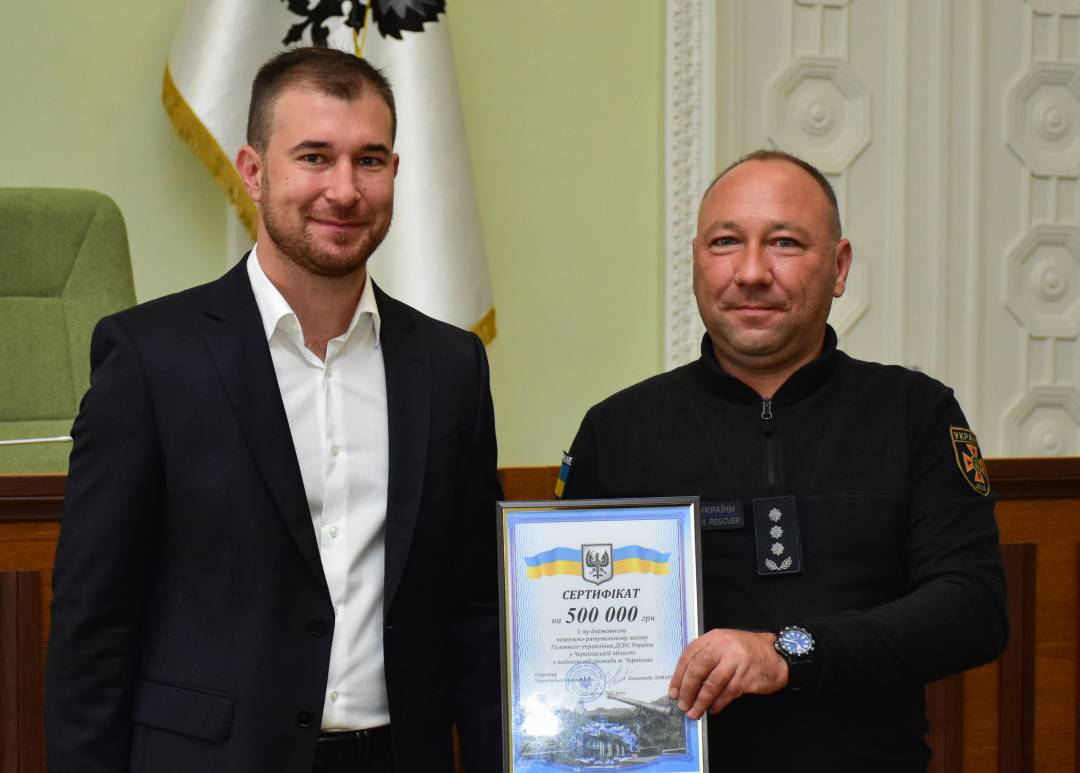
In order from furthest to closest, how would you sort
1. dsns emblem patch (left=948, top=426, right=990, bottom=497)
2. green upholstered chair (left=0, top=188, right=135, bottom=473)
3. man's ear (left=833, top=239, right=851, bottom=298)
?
green upholstered chair (left=0, top=188, right=135, bottom=473) < man's ear (left=833, top=239, right=851, bottom=298) < dsns emblem patch (left=948, top=426, right=990, bottom=497)

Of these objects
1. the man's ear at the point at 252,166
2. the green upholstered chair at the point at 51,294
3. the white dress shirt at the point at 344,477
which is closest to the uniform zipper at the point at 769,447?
the white dress shirt at the point at 344,477

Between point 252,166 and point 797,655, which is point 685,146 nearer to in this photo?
point 252,166

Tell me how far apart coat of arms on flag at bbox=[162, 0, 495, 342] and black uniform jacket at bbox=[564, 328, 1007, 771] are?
1.74 metres

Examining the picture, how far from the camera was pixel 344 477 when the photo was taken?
169cm

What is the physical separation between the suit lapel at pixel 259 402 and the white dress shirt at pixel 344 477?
0.09ft

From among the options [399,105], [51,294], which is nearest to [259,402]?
[51,294]

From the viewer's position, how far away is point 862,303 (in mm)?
4477

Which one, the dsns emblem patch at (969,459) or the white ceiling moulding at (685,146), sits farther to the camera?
the white ceiling moulding at (685,146)

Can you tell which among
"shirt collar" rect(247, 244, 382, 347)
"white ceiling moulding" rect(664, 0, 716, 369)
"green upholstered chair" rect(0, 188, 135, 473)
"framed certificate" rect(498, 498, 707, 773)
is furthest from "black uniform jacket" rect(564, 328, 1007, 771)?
"white ceiling moulding" rect(664, 0, 716, 369)

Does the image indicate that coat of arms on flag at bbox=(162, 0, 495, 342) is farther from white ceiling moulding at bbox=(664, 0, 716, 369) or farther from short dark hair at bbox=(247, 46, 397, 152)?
short dark hair at bbox=(247, 46, 397, 152)

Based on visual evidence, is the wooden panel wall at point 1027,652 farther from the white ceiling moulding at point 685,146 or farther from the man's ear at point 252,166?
the white ceiling moulding at point 685,146

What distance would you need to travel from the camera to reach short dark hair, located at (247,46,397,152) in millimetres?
1714

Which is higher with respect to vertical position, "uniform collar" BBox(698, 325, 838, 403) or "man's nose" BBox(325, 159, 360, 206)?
"man's nose" BBox(325, 159, 360, 206)

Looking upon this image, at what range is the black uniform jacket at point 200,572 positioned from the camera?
1.58 m
